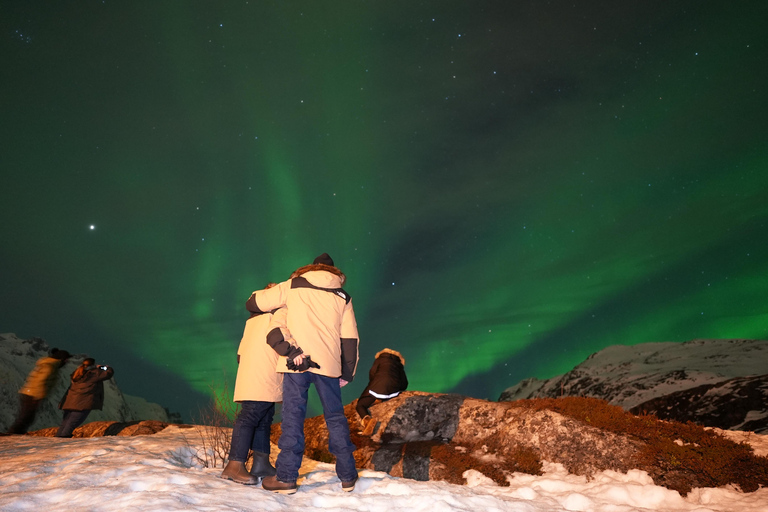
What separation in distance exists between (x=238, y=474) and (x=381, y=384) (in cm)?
399

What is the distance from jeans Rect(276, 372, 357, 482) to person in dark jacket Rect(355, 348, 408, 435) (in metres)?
3.34

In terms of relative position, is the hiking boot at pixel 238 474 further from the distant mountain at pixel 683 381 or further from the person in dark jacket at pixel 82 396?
the distant mountain at pixel 683 381

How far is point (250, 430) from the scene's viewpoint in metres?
4.74

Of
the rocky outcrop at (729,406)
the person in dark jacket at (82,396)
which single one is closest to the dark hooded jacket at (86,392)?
the person in dark jacket at (82,396)

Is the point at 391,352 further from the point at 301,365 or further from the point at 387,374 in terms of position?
the point at 301,365

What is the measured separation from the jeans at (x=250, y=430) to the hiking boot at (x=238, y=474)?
53 millimetres

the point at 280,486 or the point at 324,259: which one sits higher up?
the point at 324,259

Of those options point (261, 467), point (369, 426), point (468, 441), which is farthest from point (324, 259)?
point (468, 441)

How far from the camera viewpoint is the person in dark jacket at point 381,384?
8047mm

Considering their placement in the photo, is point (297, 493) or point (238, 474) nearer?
point (297, 493)

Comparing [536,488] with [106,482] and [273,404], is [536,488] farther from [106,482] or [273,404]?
[106,482]

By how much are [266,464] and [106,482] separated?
5.27ft

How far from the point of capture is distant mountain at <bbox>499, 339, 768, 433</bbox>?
151 feet

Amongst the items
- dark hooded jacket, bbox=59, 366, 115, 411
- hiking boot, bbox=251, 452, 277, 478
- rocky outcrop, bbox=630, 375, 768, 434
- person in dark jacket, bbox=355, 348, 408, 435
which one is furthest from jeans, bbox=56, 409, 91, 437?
rocky outcrop, bbox=630, 375, 768, 434
